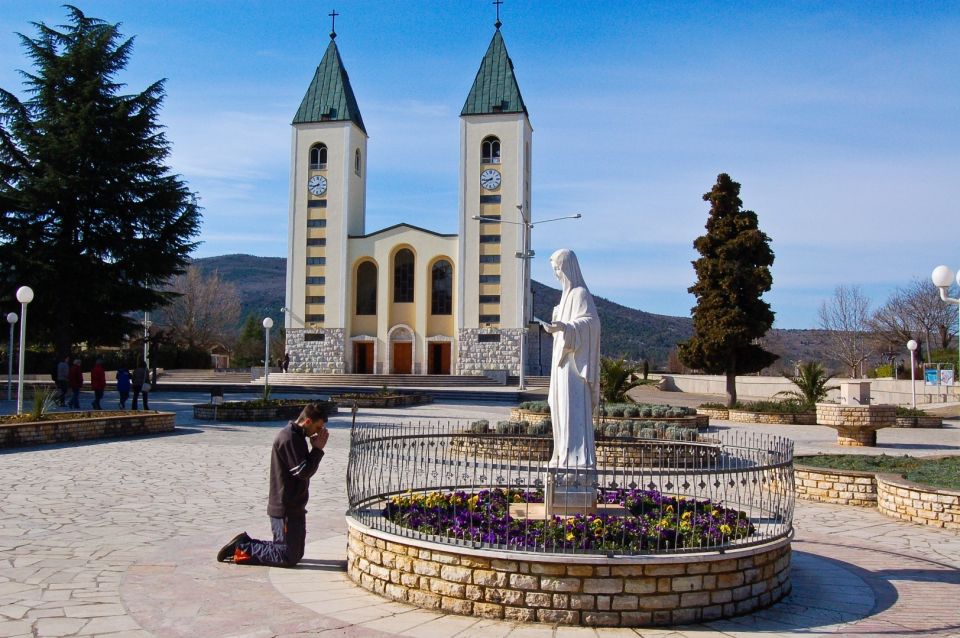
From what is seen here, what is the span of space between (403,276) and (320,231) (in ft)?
20.8

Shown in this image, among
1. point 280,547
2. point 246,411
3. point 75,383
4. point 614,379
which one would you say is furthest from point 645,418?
point 75,383

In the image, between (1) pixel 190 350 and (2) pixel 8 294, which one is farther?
(1) pixel 190 350

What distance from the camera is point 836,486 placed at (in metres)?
11.6

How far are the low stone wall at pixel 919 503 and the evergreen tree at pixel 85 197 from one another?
2900cm

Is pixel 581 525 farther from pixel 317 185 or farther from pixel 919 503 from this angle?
pixel 317 185

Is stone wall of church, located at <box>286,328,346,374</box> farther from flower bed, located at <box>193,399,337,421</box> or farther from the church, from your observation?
flower bed, located at <box>193,399,337,421</box>

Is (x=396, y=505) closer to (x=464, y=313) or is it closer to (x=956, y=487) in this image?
(x=956, y=487)

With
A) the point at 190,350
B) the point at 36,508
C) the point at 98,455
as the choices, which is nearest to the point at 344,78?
the point at 190,350

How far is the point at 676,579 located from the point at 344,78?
54.9m

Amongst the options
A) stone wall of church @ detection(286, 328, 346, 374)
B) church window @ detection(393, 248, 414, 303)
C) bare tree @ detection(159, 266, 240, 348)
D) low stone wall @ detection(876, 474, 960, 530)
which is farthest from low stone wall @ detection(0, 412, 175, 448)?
bare tree @ detection(159, 266, 240, 348)

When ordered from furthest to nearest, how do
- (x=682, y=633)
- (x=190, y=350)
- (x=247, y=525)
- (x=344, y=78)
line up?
1. (x=190, y=350)
2. (x=344, y=78)
3. (x=247, y=525)
4. (x=682, y=633)

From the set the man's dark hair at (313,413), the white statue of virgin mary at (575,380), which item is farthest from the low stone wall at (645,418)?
the man's dark hair at (313,413)

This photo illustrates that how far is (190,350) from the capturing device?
60.1 meters

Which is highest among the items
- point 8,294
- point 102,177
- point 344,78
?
point 344,78
